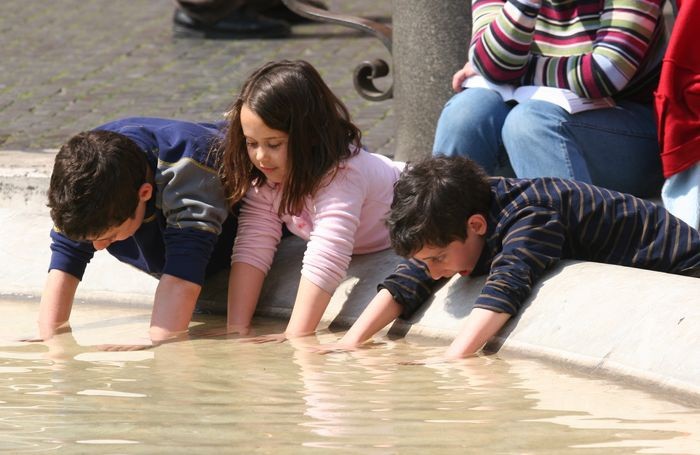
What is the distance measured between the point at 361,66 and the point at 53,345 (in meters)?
2.01

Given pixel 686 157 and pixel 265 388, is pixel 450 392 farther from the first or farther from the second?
pixel 686 157

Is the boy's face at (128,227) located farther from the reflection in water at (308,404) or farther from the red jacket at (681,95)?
the red jacket at (681,95)

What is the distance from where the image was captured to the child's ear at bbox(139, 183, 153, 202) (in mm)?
3945

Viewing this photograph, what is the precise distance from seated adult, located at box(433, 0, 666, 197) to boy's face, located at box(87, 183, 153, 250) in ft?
3.23

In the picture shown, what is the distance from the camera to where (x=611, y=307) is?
11.3 ft

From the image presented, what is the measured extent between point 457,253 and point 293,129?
24.2 inches

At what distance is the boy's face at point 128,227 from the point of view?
3918mm

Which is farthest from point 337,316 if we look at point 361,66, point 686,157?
point 361,66

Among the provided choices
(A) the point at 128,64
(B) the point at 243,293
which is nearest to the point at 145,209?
(B) the point at 243,293

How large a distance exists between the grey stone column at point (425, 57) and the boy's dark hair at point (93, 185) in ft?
5.29

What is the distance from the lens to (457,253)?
3.73m

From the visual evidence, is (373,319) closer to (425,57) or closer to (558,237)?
(558,237)

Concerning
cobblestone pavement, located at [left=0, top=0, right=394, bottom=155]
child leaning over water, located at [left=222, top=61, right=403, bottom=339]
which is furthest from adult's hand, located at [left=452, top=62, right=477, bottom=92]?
cobblestone pavement, located at [left=0, top=0, right=394, bottom=155]

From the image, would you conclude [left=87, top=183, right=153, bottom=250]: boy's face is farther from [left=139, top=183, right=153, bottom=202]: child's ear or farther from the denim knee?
the denim knee
